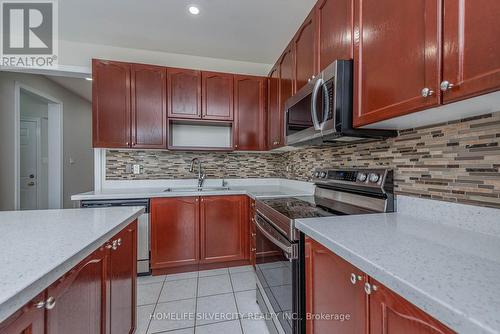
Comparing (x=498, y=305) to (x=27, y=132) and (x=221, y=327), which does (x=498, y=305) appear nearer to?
(x=221, y=327)

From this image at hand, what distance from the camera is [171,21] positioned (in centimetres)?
209

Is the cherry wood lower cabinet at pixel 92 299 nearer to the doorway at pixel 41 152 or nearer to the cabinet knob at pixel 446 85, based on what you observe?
the cabinet knob at pixel 446 85

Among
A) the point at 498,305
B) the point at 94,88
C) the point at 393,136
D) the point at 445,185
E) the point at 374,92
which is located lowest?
the point at 498,305

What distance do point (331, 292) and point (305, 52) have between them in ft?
5.29

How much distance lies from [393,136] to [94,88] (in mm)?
2672

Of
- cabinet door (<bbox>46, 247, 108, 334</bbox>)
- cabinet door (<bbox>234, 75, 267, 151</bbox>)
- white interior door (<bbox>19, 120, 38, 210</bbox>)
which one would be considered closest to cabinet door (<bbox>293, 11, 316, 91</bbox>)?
cabinet door (<bbox>234, 75, 267, 151</bbox>)

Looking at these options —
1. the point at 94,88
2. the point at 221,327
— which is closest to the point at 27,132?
the point at 94,88

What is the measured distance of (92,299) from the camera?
886 mm

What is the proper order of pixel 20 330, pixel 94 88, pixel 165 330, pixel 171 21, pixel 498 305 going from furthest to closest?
pixel 94 88 → pixel 171 21 → pixel 165 330 → pixel 20 330 → pixel 498 305

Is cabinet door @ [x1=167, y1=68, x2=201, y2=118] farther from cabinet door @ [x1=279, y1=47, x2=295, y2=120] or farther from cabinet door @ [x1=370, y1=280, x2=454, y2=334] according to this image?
cabinet door @ [x1=370, y1=280, x2=454, y2=334]

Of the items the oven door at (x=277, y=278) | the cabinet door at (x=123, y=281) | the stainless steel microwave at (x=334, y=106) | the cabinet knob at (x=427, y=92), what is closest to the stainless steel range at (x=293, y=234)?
the oven door at (x=277, y=278)

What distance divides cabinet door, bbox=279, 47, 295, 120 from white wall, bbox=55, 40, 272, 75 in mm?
812

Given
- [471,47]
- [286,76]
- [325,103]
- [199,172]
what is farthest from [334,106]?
[199,172]

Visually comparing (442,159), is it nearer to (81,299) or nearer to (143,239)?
(81,299)
